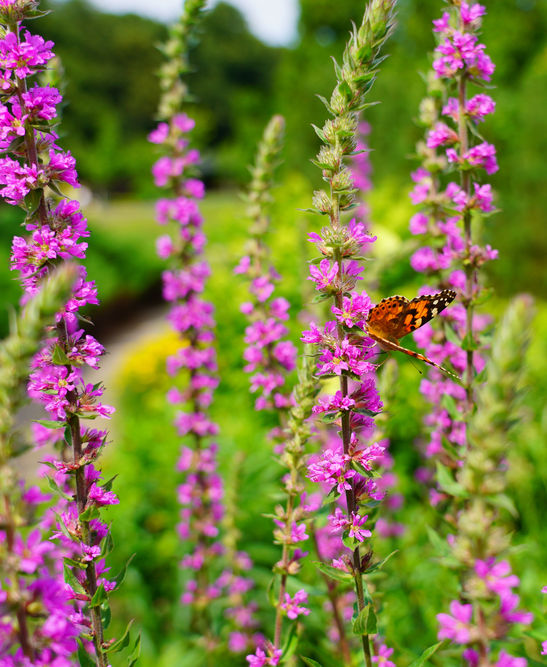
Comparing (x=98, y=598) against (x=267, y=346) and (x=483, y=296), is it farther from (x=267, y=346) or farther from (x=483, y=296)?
(x=483, y=296)

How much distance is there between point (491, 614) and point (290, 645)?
3.42 feet

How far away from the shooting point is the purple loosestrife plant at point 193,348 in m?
3.27

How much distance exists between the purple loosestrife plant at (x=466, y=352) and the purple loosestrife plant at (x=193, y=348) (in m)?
1.37

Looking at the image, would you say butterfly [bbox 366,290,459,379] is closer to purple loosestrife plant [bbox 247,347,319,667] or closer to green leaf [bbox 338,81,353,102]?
purple loosestrife plant [bbox 247,347,319,667]

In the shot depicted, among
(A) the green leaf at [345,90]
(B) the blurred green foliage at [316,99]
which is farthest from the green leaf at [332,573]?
(B) the blurred green foliage at [316,99]

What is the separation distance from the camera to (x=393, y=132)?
43.8ft

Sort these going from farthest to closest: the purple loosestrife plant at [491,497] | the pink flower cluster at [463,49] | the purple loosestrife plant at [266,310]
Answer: the purple loosestrife plant at [266,310], the pink flower cluster at [463,49], the purple loosestrife plant at [491,497]

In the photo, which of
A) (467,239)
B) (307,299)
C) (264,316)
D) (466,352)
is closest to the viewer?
(467,239)

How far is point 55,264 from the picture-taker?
166cm

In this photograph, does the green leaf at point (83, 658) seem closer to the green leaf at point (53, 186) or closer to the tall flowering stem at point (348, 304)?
the tall flowering stem at point (348, 304)

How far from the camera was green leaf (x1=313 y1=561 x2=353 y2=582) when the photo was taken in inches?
62.4

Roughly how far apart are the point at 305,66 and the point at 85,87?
32013 millimetres

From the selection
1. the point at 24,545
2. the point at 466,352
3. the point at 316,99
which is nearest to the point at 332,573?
the point at 24,545

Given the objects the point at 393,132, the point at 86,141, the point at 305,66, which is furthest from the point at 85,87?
the point at 393,132
